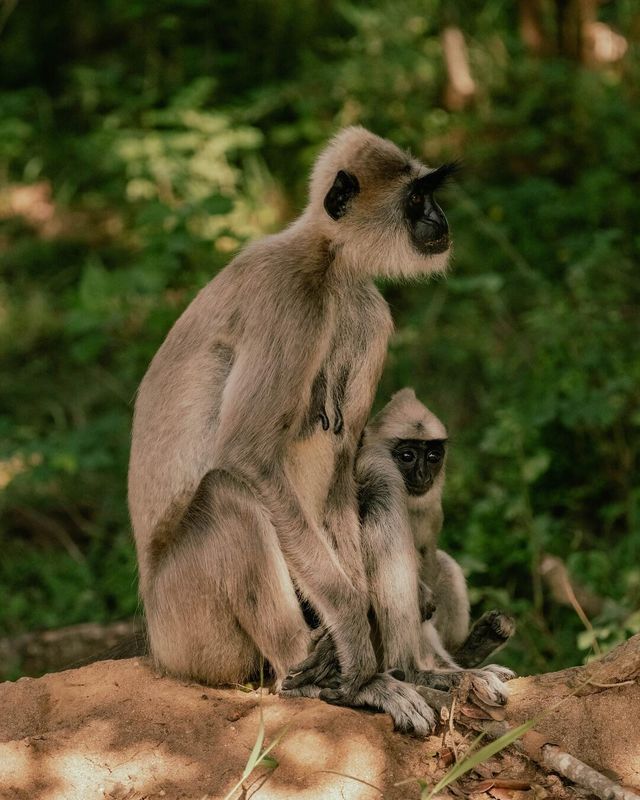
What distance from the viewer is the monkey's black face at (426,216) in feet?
13.9

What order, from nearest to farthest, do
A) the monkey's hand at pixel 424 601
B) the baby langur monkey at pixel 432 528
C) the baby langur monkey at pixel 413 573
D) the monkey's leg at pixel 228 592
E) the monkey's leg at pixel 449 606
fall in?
the monkey's leg at pixel 228 592 < the baby langur monkey at pixel 413 573 < the monkey's hand at pixel 424 601 < the baby langur monkey at pixel 432 528 < the monkey's leg at pixel 449 606

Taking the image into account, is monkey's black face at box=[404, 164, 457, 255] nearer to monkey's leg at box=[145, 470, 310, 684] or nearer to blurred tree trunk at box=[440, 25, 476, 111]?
monkey's leg at box=[145, 470, 310, 684]

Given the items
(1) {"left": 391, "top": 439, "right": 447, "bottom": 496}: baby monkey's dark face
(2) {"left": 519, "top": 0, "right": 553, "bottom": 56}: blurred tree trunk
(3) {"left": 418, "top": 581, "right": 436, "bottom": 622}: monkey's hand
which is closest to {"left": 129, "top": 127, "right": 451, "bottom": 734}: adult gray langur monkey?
(3) {"left": 418, "top": 581, "right": 436, "bottom": 622}: monkey's hand

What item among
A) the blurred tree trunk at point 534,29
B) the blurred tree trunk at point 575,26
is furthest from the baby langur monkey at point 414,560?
the blurred tree trunk at point 534,29

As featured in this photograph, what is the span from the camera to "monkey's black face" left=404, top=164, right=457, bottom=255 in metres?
4.25

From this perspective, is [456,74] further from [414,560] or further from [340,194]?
[414,560]

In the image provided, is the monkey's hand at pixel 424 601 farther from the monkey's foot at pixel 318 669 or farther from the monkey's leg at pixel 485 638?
the monkey's foot at pixel 318 669

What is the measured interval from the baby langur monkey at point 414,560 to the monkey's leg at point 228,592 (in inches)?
14.2

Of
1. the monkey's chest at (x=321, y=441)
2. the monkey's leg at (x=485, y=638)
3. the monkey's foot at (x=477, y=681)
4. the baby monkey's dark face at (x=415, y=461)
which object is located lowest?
the monkey's leg at (x=485, y=638)

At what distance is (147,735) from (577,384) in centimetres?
362

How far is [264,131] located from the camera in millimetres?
11242

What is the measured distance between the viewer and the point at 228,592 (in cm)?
382

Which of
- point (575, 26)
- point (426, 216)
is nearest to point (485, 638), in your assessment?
point (426, 216)

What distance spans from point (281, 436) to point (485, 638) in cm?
129
